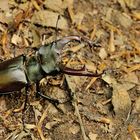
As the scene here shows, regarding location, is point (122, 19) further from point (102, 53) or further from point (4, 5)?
point (4, 5)

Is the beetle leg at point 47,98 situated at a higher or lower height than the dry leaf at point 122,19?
lower

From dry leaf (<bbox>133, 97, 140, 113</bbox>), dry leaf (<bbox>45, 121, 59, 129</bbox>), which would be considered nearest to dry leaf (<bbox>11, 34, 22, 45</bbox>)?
dry leaf (<bbox>45, 121, 59, 129</bbox>)

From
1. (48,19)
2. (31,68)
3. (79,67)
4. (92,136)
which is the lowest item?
(92,136)

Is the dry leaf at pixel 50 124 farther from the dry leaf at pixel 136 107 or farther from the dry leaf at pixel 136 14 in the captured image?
the dry leaf at pixel 136 14

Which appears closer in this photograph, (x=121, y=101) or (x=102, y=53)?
(x=121, y=101)

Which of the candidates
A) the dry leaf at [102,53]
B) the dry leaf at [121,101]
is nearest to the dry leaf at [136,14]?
the dry leaf at [102,53]

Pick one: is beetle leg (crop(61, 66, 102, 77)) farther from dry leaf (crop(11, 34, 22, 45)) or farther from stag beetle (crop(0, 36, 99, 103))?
dry leaf (crop(11, 34, 22, 45))

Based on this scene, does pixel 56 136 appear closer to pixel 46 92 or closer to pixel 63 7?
pixel 46 92

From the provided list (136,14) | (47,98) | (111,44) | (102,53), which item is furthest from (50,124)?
(136,14)
